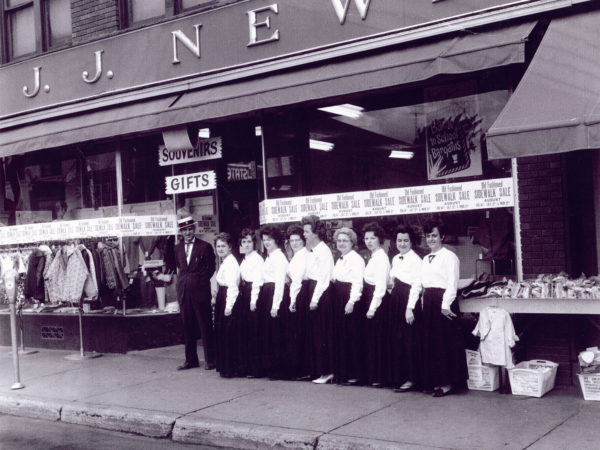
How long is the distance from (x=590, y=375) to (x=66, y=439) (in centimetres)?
503

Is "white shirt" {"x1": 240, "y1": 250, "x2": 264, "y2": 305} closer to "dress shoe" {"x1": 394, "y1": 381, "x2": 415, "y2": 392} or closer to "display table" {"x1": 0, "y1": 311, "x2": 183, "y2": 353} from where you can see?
"dress shoe" {"x1": 394, "y1": 381, "x2": 415, "y2": 392}

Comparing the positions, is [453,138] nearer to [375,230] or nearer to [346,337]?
[375,230]

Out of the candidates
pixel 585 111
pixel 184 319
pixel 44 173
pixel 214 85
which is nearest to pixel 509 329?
pixel 585 111

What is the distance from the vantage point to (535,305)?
7387 millimetres

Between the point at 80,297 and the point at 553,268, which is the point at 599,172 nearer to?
the point at 553,268

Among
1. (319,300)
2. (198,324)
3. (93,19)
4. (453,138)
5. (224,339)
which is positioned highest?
(93,19)

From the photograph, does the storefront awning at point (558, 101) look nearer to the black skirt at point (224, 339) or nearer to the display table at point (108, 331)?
the black skirt at point (224, 339)

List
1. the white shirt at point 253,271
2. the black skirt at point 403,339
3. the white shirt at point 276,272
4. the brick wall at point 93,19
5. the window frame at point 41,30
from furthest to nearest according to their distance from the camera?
the window frame at point 41,30
the brick wall at point 93,19
the white shirt at point 253,271
the white shirt at point 276,272
the black skirt at point 403,339

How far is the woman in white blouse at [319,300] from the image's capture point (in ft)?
27.6

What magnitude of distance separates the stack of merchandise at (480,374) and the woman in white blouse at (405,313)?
1.78 ft

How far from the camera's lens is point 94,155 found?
12797mm

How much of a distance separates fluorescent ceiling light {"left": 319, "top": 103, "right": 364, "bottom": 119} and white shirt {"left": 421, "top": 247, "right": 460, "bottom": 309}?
295cm

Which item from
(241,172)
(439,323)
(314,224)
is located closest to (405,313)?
(439,323)

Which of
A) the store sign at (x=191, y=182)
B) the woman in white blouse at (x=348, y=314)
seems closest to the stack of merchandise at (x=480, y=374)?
the woman in white blouse at (x=348, y=314)
